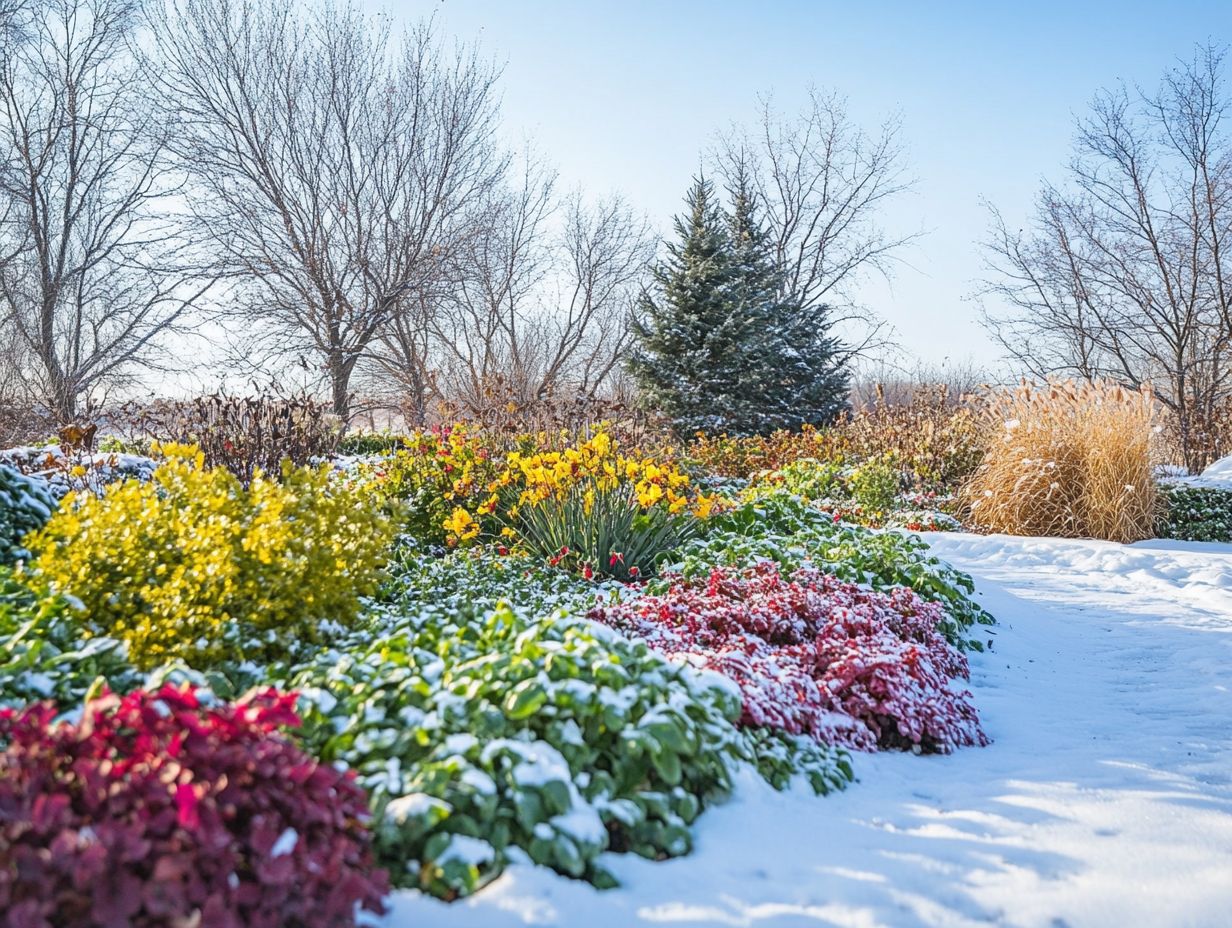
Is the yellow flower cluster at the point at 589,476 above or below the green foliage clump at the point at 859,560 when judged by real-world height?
above

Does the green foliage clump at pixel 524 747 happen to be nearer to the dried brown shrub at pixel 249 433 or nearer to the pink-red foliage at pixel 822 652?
the pink-red foliage at pixel 822 652

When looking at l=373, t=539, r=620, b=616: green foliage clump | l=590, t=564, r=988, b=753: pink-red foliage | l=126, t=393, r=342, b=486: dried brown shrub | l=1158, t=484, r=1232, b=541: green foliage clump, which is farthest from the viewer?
l=1158, t=484, r=1232, b=541: green foliage clump

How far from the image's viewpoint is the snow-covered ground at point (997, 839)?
6.08ft

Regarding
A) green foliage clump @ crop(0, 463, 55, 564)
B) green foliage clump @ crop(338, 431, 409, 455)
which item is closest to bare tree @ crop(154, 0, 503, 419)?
green foliage clump @ crop(338, 431, 409, 455)

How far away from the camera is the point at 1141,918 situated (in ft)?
6.50

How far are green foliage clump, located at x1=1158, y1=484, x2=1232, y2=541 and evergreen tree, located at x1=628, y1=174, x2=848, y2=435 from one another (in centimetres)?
906

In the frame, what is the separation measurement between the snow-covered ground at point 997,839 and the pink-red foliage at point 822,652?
157mm

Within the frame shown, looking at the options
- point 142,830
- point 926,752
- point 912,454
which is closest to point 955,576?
point 926,752

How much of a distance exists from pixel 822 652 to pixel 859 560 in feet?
5.76

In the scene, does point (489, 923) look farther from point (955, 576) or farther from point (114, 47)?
point (114, 47)

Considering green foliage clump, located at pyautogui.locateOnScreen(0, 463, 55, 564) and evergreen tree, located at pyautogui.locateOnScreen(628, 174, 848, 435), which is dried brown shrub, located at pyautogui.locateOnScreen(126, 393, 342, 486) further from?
evergreen tree, located at pyautogui.locateOnScreen(628, 174, 848, 435)

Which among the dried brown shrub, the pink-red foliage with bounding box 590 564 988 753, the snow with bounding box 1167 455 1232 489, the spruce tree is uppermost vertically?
the spruce tree

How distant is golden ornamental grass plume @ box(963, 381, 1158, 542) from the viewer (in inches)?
325

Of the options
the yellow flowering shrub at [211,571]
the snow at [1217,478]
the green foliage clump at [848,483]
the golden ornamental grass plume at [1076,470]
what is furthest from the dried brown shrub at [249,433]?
the snow at [1217,478]
